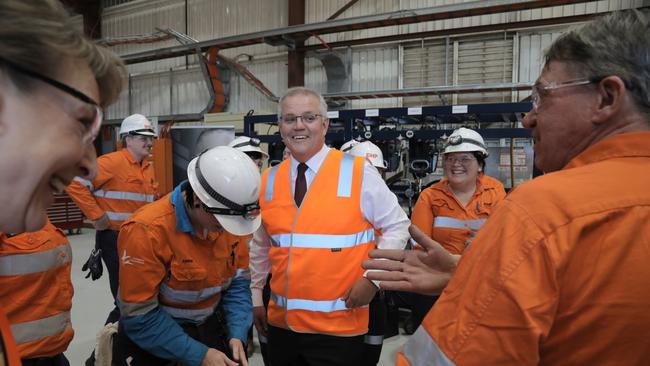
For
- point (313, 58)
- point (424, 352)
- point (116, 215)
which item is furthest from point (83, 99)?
point (313, 58)

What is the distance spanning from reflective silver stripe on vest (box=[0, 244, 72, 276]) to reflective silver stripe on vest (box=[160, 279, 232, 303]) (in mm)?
469

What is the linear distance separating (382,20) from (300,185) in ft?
20.0

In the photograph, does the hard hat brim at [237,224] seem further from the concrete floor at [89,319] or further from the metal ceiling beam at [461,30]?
the metal ceiling beam at [461,30]

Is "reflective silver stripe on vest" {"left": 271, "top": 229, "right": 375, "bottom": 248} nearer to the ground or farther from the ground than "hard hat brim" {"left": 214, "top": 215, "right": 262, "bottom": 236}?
nearer to the ground

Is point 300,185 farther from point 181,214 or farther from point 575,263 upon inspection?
point 575,263

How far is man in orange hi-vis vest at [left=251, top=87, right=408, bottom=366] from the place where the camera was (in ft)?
6.09

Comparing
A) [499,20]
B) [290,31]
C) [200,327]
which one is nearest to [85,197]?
[200,327]

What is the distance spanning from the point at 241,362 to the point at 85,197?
257 centimetres

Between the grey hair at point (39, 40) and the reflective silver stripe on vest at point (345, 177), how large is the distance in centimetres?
140

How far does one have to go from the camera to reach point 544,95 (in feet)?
3.06

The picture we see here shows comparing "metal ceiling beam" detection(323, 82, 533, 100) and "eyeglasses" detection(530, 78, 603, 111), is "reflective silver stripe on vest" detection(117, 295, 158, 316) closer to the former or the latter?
"eyeglasses" detection(530, 78, 603, 111)

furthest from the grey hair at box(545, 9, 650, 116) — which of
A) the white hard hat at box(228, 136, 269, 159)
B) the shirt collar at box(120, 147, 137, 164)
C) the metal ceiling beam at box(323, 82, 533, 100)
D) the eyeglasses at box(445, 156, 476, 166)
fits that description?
the metal ceiling beam at box(323, 82, 533, 100)

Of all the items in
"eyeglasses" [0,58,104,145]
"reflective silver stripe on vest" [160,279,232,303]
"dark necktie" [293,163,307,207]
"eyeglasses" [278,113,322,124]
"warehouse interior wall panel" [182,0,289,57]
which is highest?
"warehouse interior wall panel" [182,0,289,57]

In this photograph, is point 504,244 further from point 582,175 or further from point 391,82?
point 391,82
